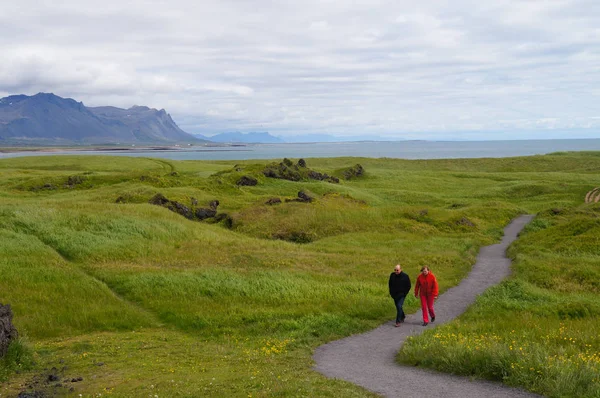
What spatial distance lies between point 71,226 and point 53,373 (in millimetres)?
26684

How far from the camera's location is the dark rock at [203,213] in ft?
199

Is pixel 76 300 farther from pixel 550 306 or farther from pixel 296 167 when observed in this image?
pixel 296 167

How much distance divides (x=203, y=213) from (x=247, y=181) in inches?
1073

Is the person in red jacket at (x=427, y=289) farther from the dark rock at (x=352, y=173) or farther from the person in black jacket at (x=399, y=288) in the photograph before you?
the dark rock at (x=352, y=173)

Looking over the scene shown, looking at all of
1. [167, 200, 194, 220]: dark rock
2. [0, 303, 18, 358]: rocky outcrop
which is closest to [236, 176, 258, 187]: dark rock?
[167, 200, 194, 220]: dark rock

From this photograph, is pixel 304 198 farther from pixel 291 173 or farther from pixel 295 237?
pixel 291 173

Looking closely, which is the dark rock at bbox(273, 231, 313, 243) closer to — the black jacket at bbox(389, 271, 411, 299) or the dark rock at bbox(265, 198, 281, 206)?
the dark rock at bbox(265, 198, 281, 206)

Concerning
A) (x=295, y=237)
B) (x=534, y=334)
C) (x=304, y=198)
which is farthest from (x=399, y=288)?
(x=304, y=198)

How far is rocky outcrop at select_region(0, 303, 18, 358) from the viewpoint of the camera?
58.0 feet

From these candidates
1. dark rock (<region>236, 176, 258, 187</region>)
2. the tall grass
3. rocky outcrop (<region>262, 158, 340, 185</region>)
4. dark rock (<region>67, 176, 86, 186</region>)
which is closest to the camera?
the tall grass

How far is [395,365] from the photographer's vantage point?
1734cm

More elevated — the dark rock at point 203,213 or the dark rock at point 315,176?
the dark rock at point 315,176

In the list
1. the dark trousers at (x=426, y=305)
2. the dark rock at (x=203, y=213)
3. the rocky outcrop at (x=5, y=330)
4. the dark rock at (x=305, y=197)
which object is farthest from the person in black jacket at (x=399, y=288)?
the dark rock at (x=305, y=197)

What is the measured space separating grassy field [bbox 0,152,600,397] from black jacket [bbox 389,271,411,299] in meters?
1.79
